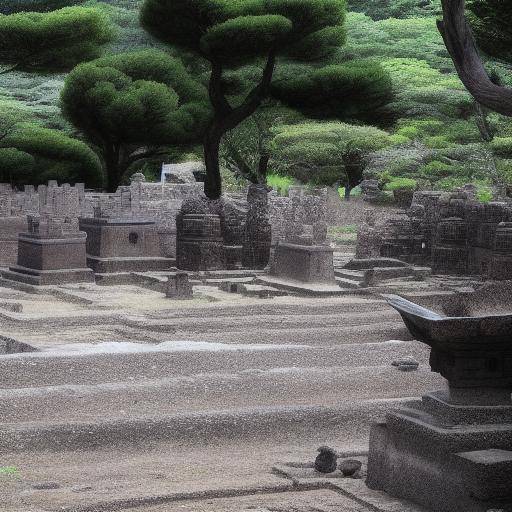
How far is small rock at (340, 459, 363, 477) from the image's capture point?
23.9 feet

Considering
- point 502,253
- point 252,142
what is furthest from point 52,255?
point 252,142

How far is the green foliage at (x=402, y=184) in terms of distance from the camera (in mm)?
33906

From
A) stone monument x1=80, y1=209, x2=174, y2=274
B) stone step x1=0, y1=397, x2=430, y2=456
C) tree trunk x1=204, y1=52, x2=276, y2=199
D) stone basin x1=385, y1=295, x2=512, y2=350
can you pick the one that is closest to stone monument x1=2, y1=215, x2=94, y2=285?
stone monument x1=80, y1=209, x2=174, y2=274

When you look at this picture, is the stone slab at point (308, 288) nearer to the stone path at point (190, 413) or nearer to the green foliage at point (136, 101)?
the stone path at point (190, 413)

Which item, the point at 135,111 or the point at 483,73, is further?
the point at 135,111

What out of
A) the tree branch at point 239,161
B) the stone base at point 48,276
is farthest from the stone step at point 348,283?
the tree branch at point 239,161

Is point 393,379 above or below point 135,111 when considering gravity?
below

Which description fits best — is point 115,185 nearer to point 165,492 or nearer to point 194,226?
point 194,226

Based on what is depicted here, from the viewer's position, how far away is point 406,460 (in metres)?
6.84

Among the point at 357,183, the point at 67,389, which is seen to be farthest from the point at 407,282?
the point at 357,183

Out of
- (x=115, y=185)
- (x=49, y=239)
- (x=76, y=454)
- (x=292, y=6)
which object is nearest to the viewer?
(x=76, y=454)

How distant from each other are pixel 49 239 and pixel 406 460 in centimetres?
1543

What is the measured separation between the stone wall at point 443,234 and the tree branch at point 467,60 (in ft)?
46.8

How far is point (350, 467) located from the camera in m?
7.29
